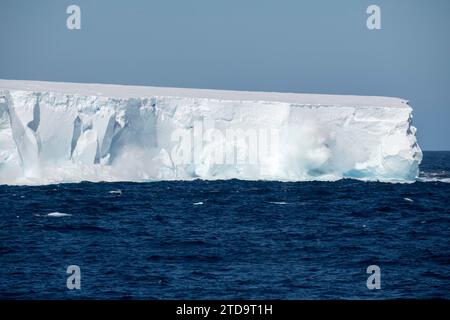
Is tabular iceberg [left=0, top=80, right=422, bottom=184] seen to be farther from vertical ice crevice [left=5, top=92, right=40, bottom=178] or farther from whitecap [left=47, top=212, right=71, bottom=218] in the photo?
whitecap [left=47, top=212, right=71, bottom=218]

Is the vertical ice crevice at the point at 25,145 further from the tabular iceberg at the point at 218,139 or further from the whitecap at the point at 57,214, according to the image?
A: the whitecap at the point at 57,214

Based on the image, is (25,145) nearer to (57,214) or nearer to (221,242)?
(57,214)

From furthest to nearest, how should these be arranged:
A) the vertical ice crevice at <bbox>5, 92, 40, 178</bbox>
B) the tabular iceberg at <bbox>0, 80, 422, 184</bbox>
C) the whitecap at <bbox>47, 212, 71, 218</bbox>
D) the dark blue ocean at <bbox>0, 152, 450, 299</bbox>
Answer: the tabular iceberg at <bbox>0, 80, 422, 184</bbox>
the vertical ice crevice at <bbox>5, 92, 40, 178</bbox>
the whitecap at <bbox>47, 212, 71, 218</bbox>
the dark blue ocean at <bbox>0, 152, 450, 299</bbox>

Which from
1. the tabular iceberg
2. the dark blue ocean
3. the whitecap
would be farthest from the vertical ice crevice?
the whitecap

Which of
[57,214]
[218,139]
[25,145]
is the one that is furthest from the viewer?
[218,139]

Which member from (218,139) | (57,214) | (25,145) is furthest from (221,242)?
(218,139)

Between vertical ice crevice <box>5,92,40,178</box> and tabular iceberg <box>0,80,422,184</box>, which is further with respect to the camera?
tabular iceberg <box>0,80,422,184</box>
